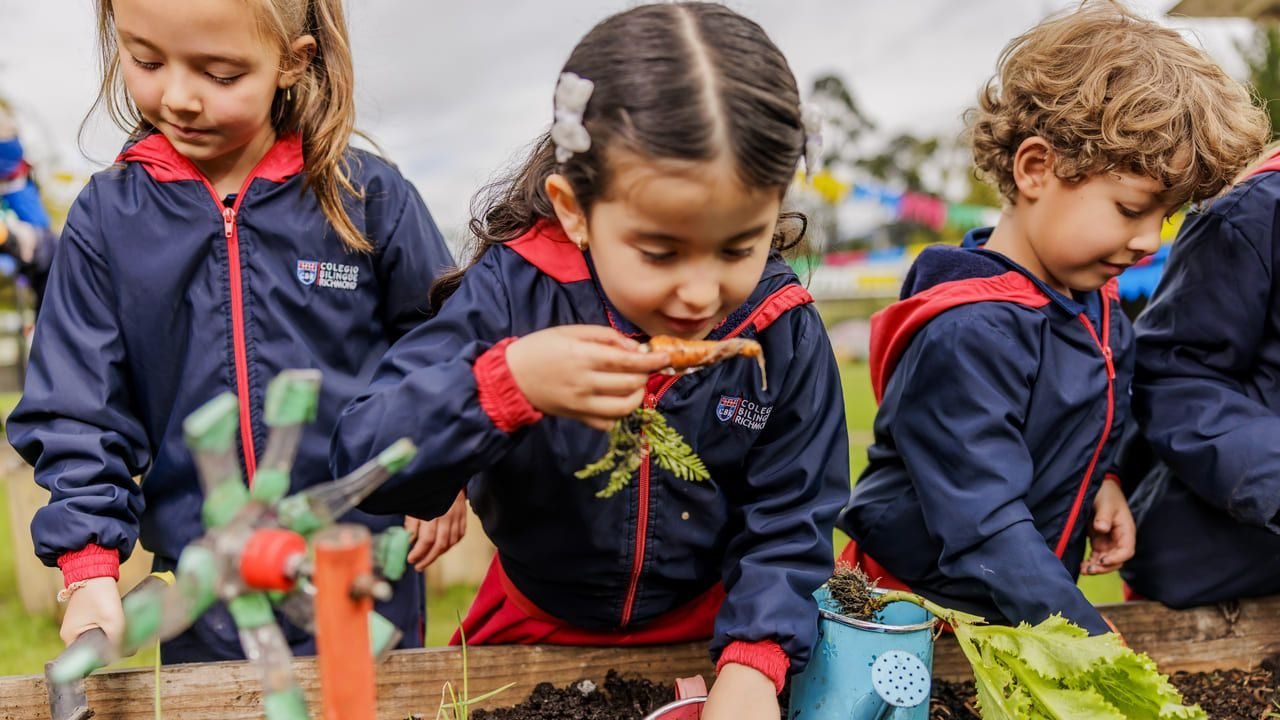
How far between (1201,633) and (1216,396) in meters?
0.52

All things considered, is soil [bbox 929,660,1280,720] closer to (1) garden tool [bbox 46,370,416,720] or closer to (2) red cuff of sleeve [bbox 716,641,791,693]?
(2) red cuff of sleeve [bbox 716,641,791,693]

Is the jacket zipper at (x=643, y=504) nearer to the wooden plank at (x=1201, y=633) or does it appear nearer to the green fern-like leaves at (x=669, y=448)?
the green fern-like leaves at (x=669, y=448)

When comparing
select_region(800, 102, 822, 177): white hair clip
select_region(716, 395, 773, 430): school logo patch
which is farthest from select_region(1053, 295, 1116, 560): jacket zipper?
select_region(800, 102, 822, 177): white hair clip

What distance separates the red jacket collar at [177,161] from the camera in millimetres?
1916


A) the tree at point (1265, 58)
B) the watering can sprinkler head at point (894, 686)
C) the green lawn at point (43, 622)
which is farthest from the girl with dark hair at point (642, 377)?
the tree at point (1265, 58)

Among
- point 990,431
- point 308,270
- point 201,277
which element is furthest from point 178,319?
point 990,431

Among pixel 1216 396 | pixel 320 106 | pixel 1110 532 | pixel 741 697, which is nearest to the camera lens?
pixel 741 697

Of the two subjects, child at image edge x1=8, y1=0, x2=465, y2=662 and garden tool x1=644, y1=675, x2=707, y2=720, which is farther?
child at image edge x1=8, y1=0, x2=465, y2=662

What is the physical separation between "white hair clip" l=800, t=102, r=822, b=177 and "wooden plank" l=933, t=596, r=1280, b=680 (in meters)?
1.31

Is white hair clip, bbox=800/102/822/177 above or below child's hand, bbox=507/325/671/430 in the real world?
→ above

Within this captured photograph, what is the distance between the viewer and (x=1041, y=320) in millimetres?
1954

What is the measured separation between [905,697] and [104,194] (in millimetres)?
1698

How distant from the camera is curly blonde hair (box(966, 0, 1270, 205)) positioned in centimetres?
189

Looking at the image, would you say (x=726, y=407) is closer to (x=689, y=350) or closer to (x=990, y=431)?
(x=689, y=350)
